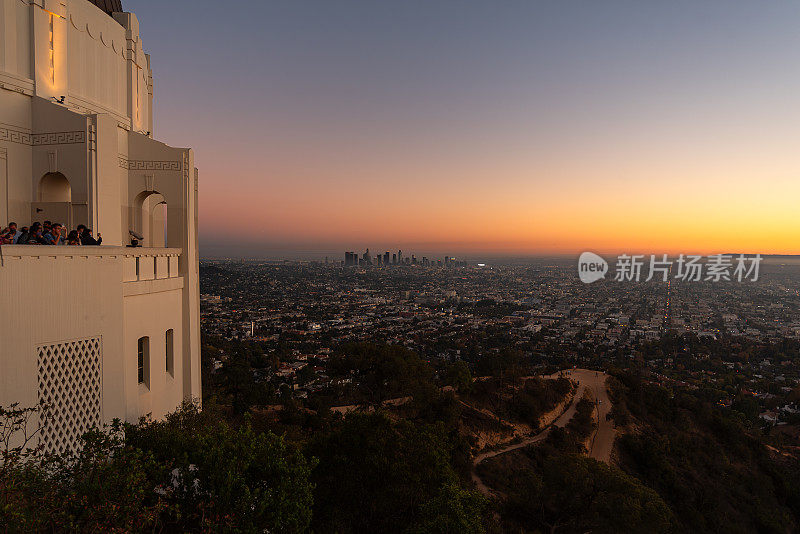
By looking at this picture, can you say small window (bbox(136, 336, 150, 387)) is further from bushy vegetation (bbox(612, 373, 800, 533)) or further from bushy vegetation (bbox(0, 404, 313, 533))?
bushy vegetation (bbox(612, 373, 800, 533))

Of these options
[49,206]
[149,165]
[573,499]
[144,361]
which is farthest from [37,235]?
[573,499]

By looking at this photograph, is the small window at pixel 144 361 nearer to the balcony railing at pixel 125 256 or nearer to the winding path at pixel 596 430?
the balcony railing at pixel 125 256

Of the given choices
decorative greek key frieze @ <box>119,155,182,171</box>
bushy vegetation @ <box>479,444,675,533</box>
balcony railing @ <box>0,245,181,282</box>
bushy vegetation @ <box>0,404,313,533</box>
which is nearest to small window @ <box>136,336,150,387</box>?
balcony railing @ <box>0,245,181,282</box>

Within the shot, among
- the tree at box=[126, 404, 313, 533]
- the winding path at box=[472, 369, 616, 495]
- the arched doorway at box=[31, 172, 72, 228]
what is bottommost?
the winding path at box=[472, 369, 616, 495]

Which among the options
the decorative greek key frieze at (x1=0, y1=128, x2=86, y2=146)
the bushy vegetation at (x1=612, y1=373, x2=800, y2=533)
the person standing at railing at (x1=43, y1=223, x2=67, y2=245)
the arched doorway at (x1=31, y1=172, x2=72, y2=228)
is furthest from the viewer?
the bushy vegetation at (x1=612, y1=373, x2=800, y2=533)

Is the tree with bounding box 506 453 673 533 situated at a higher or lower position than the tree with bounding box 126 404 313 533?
lower

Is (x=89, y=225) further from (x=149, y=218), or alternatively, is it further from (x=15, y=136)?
(x=149, y=218)

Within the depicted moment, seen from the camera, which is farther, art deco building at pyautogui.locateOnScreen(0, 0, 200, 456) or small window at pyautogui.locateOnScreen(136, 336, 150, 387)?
small window at pyautogui.locateOnScreen(136, 336, 150, 387)

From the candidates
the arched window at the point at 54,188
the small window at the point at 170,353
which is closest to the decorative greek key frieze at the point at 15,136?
the arched window at the point at 54,188
